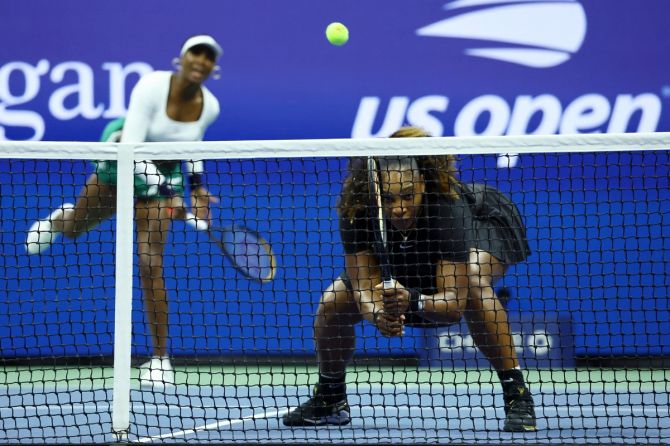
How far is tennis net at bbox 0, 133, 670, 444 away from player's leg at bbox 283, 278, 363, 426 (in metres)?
0.02

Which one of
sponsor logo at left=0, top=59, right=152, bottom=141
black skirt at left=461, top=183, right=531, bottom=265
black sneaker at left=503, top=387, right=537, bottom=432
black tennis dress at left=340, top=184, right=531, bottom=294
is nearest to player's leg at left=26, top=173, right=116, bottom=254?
sponsor logo at left=0, top=59, right=152, bottom=141

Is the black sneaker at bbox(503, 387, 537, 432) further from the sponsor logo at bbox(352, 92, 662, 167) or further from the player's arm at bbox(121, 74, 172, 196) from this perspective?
the sponsor logo at bbox(352, 92, 662, 167)

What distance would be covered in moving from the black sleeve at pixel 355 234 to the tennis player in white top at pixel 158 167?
1143 mm

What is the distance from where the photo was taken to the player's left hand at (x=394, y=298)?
12.2 feet

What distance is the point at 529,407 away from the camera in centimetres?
383

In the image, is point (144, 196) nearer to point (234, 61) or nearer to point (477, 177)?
point (234, 61)

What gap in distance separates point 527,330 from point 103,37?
288cm

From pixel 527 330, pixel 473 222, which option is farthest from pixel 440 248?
pixel 527 330

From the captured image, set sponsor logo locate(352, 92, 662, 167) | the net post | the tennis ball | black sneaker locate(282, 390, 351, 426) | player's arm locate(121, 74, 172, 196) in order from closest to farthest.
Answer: the net post → black sneaker locate(282, 390, 351, 426) → player's arm locate(121, 74, 172, 196) → the tennis ball → sponsor logo locate(352, 92, 662, 167)

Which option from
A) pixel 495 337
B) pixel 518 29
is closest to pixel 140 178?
pixel 495 337

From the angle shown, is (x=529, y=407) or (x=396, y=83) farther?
(x=396, y=83)

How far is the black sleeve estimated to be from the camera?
3924 mm

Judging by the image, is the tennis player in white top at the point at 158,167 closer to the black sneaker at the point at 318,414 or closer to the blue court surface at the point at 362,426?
the blue court surface at the point at 362,426

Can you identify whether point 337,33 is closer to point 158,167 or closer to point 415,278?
point 158,167
